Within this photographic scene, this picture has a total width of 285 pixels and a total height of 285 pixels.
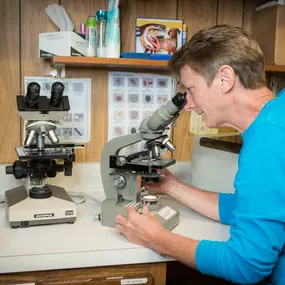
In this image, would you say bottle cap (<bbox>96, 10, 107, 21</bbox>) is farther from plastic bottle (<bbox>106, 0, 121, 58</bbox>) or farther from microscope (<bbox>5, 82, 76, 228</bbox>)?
microscope (<bbox>5, 82, 76, 228</bbox>)

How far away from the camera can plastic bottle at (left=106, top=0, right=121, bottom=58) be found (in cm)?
172

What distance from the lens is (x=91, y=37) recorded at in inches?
68.2

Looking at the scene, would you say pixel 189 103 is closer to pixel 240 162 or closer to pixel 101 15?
pixel 240 162

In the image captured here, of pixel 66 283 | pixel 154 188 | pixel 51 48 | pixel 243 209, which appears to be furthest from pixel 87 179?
pixel 243 209

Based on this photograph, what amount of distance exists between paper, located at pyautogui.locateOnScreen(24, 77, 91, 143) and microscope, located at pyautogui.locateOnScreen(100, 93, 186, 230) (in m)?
0.45

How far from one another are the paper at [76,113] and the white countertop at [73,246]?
1.80 feet

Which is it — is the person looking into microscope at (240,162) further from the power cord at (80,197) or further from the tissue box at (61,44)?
the tissue box at (61,44)

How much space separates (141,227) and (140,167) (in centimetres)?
23

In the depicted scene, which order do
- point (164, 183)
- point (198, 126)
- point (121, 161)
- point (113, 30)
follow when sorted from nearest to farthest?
1. point (121, 161)
2. point (164, 183)
3. point (113, 30)
4. point (198, 126)

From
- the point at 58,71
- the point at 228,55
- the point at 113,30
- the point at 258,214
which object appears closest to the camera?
the point at 258,214

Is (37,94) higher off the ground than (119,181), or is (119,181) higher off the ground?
(37,94)

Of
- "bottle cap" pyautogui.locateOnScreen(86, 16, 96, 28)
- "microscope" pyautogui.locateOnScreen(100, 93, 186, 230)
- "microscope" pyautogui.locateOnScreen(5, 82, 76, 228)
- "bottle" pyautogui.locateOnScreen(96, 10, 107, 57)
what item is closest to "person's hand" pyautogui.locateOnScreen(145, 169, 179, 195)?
"microscope" pyautogui.locateOnScreen(100, 93, 186, 230)

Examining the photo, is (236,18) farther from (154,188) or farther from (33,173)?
(33,173)

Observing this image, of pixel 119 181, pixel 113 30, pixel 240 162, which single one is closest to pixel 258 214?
pixel 240 162
